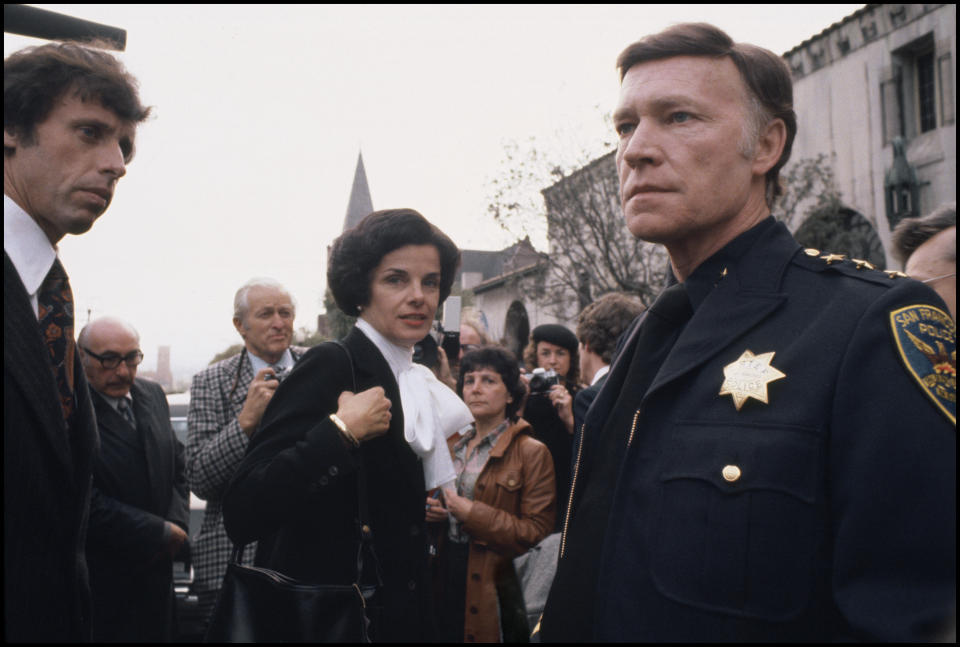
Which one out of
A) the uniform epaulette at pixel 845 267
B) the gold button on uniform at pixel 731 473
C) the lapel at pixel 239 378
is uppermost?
the uniform epaulette at pixel 845 267

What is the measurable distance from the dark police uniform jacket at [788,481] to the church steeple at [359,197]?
46.3 metres

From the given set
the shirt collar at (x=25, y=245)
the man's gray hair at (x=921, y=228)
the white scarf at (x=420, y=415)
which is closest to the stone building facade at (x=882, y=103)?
the man's gray hair at (x=921, y=228)

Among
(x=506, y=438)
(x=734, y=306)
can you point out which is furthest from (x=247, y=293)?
(x=734, y=306)

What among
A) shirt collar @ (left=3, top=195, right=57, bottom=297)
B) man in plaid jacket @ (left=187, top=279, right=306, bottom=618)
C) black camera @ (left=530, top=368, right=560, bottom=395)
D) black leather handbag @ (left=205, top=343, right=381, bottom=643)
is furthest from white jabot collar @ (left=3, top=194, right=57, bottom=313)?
black camera @ (left=530, top=368, right=560, bottom=395)

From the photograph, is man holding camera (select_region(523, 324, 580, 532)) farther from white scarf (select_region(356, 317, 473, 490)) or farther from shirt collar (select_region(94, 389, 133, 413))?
shirt collar (select_region(94, 389, 133, 413))

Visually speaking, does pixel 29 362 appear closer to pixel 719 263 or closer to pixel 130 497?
pixel 719 263

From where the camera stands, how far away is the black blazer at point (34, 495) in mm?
1524

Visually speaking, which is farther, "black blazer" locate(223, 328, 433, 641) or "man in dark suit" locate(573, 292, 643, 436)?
"man in dark suit" locate(573, 292, 643, 436)

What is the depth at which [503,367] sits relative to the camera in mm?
4340

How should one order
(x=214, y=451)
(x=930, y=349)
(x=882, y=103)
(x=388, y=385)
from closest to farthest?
(x=930, y=349) → (x=388, y=385) → (x=214, y=451) → (x=882, y=103)

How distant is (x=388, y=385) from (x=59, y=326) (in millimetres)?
1025

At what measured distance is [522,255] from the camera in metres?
19.0

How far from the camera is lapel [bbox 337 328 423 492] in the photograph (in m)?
2.42

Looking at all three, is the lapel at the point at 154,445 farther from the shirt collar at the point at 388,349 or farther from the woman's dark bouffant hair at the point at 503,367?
the shirt collar at the point at 388,349
